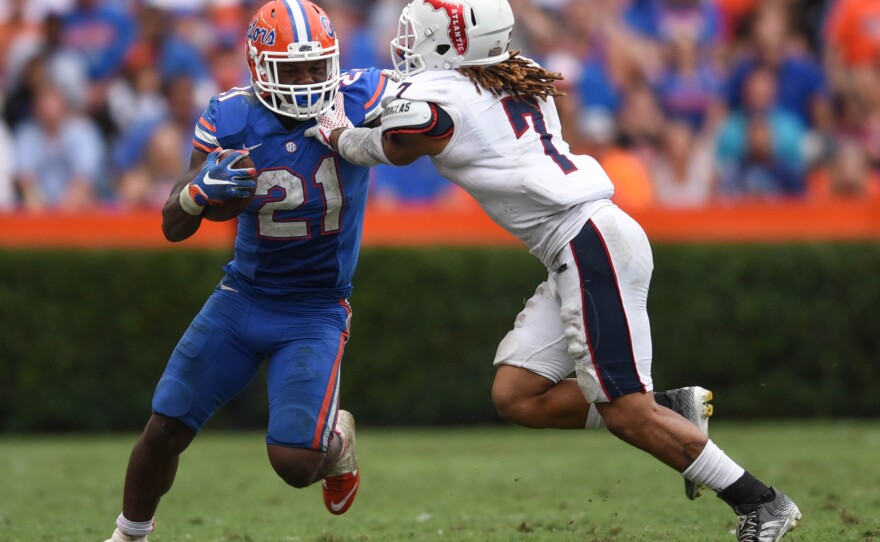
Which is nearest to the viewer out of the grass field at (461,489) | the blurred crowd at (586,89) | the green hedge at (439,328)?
Answer: the grass field at (461,489)

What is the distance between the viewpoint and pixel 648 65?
39.2 feet

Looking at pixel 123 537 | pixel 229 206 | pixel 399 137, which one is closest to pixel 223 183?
pixel 229 206

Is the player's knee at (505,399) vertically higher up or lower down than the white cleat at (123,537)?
higher up

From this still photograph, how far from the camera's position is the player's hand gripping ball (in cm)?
496

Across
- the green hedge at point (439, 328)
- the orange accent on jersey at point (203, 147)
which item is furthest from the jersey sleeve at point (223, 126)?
the green hedge at point (439, 328)

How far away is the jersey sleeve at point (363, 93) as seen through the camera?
5426 mm

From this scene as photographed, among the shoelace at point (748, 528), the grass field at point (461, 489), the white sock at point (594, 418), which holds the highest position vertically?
the white sock at point (594, 418)

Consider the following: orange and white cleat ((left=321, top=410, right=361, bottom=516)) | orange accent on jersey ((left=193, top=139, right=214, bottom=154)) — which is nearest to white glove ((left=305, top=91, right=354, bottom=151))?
orange accent on jersey ((left=193, top=139, right=214, bottom=154))

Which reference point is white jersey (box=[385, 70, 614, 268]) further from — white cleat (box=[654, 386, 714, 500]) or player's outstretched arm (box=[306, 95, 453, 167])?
white cleat (box=[654, 386, 714, 500])

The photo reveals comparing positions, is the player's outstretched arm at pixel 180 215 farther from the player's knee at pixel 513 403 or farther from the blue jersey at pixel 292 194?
the player's knee at pixel 513 403

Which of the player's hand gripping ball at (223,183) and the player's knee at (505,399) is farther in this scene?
the player's knee at (505,399)

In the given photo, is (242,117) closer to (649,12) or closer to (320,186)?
(320,186)

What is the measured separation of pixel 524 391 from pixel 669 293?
4.90 metres

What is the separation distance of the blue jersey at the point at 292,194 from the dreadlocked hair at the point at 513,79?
51cm
